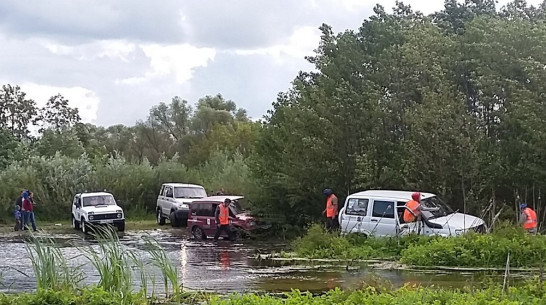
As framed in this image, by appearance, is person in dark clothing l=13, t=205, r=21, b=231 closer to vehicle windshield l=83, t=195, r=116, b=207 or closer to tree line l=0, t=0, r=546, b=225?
vehicle windshield l=83, t=195, r=116, b=207

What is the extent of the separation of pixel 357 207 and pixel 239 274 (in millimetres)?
5281

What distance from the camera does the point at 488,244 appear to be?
1844 centimetres

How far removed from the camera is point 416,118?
86.9 ft

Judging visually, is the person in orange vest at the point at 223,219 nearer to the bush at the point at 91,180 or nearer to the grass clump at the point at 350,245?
the grass clump at the point at 350,245

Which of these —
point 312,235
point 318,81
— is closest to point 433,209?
point 312,235

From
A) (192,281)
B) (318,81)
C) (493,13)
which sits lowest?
(192,281)

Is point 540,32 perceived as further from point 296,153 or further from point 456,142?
point 296,153

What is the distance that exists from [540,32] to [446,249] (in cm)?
1080

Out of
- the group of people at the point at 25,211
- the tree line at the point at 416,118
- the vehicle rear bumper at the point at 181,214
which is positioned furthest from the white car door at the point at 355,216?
the group of people at the point at 25,211

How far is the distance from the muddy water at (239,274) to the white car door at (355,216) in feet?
9.47

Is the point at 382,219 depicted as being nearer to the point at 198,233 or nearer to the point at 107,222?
the point at 198,233

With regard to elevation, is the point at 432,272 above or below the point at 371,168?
below

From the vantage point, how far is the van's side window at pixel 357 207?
2294 centimetres

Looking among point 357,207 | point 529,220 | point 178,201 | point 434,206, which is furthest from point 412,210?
point 178,201
